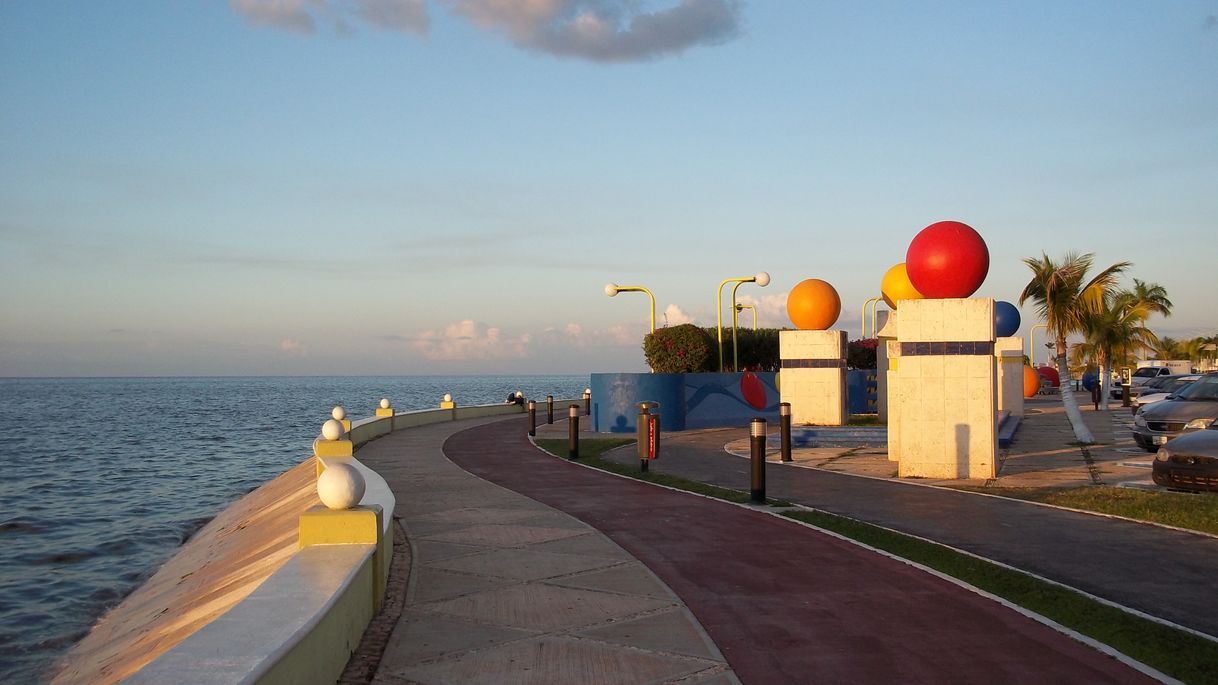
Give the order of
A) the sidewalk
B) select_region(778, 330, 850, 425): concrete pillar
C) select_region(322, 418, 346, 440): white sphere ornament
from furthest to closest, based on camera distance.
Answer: select_region(778, 330, 850, 425): concrete pillar < select_region(322, 418, 346, 440): white sphere ornament < the sidewalk

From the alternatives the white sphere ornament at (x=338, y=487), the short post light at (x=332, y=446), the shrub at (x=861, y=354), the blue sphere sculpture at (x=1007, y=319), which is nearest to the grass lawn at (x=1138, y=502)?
the white sphere ornament at (x=338, y=487)

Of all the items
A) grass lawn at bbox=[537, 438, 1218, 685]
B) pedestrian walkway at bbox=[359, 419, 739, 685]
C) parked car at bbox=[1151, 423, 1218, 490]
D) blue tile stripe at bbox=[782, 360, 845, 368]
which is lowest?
grass lawn at bbox=[537, 438, 1218, 685]

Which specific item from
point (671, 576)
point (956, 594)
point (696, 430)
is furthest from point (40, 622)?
point (696, 430)

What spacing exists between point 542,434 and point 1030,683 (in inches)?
906

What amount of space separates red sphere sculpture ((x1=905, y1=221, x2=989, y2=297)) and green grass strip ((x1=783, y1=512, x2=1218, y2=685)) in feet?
27.3

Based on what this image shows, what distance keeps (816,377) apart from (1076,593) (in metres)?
21.5

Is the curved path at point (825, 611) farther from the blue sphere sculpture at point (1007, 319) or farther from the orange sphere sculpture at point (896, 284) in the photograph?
the blue sphere sculpture at point (1007, 319)

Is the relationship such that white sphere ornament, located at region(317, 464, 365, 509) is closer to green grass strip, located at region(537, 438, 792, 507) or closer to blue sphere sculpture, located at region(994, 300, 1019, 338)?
green grass strip, located at region(537, 438, 792, 507)

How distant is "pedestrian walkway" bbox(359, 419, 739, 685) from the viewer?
5.91 meters

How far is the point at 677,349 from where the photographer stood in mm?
34438

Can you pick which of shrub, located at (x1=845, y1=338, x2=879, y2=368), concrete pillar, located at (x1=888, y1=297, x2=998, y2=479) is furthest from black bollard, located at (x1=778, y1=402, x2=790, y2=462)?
shrub, located at (x1=845, y1=338, x2=879, y2=368)

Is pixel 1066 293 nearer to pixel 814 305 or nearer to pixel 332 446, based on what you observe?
pixel 814 305

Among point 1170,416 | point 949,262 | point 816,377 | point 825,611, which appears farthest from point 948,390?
point 816,377

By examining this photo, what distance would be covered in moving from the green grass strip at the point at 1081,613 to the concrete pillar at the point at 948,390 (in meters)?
6.90
